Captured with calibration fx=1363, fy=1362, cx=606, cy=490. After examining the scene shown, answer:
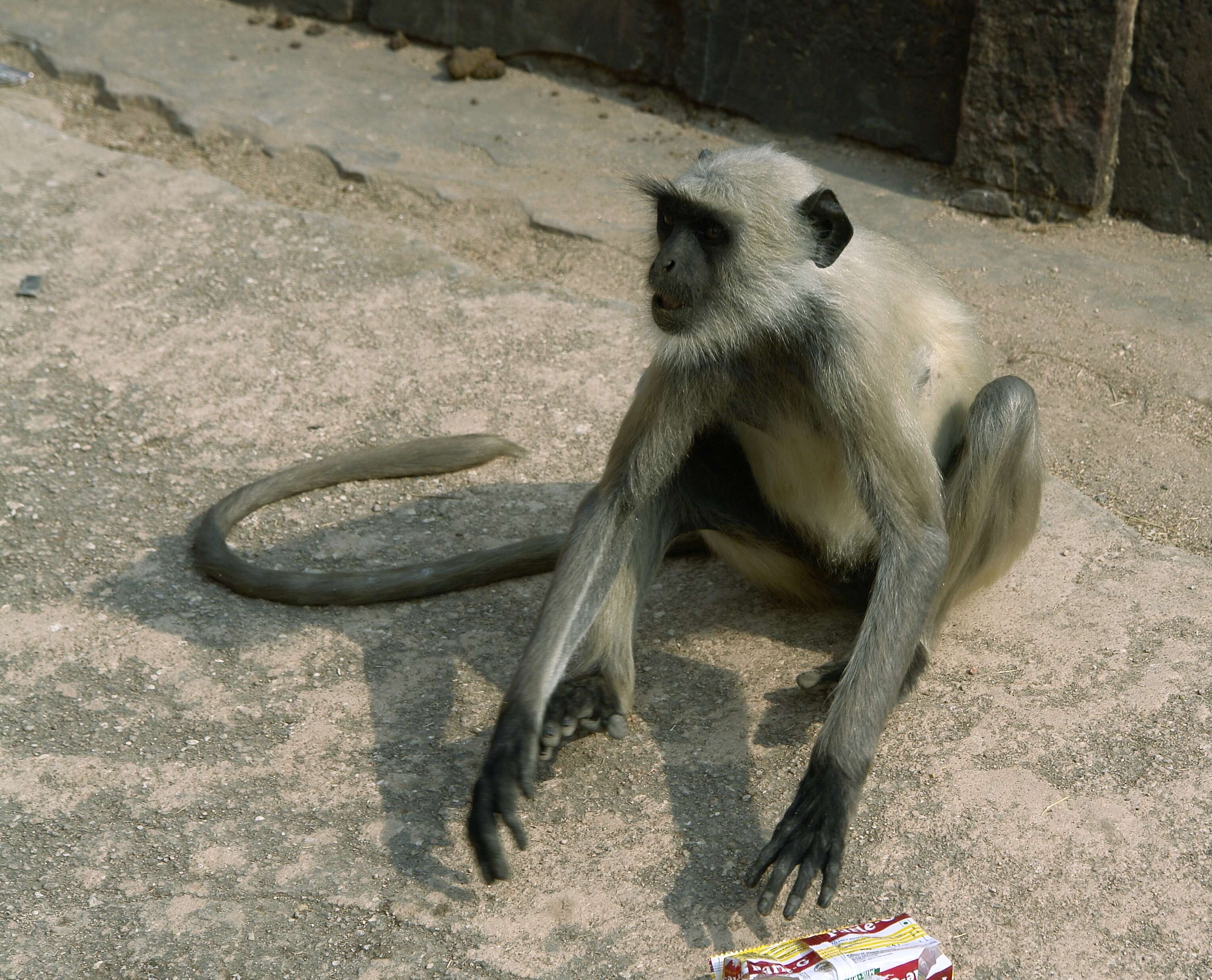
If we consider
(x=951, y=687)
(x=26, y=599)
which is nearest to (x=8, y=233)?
(x=26, y=599)

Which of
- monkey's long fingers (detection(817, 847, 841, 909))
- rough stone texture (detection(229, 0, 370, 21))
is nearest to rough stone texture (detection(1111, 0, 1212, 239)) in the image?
monkey's long fingers (detection(817, 847, 841, 909))

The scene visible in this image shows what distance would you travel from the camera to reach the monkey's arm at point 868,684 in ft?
8.69

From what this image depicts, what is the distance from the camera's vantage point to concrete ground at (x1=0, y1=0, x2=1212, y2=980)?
2771 mm

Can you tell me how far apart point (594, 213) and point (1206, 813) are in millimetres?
3733

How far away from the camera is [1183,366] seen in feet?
15.9

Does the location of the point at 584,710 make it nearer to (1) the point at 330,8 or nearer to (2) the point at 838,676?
(2) the point at 838,676

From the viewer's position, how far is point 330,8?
7.48 metres

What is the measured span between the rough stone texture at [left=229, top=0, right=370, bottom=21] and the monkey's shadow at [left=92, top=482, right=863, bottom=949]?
162 inches

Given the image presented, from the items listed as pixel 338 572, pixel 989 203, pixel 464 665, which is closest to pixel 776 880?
pixel 464 665

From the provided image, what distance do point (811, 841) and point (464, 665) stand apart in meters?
1.21

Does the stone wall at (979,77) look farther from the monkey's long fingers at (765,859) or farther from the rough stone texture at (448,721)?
the monkey's long fingers at (765,859)

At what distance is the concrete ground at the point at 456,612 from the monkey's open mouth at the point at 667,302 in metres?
1.01

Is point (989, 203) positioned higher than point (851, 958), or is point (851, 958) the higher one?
point (989, 203)

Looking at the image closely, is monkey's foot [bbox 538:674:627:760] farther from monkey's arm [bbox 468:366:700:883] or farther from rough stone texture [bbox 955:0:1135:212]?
rough stone texture [bbox 955:0:1135:212]
